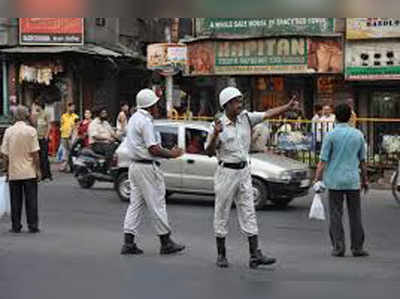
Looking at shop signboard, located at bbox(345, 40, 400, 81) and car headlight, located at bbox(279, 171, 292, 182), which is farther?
shop signboard, located at bbox(345, 40, 400, 81)

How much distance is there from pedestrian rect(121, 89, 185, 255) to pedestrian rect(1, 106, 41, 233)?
7.05ft

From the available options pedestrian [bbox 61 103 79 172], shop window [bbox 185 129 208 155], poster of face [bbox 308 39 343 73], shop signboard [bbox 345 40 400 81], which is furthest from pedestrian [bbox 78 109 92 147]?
shop signboard [bbox 345 40 400 81]

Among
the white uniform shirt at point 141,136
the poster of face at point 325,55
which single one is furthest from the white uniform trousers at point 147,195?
the poster of face at point 325,55

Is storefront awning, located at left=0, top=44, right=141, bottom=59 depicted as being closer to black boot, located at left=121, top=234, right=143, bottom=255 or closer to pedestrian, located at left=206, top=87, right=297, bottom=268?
black boot, located at left=121, top=234, right=143, bottom=255

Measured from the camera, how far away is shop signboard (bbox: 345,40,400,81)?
754 inches

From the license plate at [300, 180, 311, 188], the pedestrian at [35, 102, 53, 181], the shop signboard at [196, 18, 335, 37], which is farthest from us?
the shop signboard at [196, 18, 335, 37]

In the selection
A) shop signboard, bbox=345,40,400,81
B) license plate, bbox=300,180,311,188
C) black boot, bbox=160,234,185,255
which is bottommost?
black boot, bbox=160,234,185,255

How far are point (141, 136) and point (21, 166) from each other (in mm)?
2467

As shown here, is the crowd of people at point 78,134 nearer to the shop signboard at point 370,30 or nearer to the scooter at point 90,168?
the scooter at point 90,168

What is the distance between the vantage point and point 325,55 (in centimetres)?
1991

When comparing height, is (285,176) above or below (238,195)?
below

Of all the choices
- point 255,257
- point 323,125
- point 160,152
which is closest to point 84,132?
point 323,125

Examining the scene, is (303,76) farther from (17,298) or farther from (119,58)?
(17,298)

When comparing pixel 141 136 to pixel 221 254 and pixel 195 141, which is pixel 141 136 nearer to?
pixel 221 254
